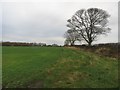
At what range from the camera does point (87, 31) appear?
55.8 m

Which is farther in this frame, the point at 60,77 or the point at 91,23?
the point at 91,23

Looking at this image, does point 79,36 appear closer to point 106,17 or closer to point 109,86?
point 106,17

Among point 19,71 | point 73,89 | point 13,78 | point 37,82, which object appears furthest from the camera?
point 19,71

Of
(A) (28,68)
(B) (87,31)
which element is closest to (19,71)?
(A) (28,68)

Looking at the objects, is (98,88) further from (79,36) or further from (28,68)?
(79,36)

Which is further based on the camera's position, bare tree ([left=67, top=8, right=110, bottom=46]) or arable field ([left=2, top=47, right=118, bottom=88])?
bare tree ([left=67, top=8, right=110, bottom=46])

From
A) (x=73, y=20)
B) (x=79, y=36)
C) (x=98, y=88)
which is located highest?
(x=73, y=20)

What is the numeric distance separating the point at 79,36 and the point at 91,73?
41.3 meters

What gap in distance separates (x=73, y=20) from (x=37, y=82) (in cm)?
4463

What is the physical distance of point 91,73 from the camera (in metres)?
15.7

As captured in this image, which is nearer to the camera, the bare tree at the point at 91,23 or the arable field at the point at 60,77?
the arable field at the point at 60,77

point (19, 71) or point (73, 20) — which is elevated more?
point (73, 20)

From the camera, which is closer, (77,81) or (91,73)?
(77,81)

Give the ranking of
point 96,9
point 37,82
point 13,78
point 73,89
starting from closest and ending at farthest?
point 73,89 → point 37,82 → point 13,78 → point 96,9
